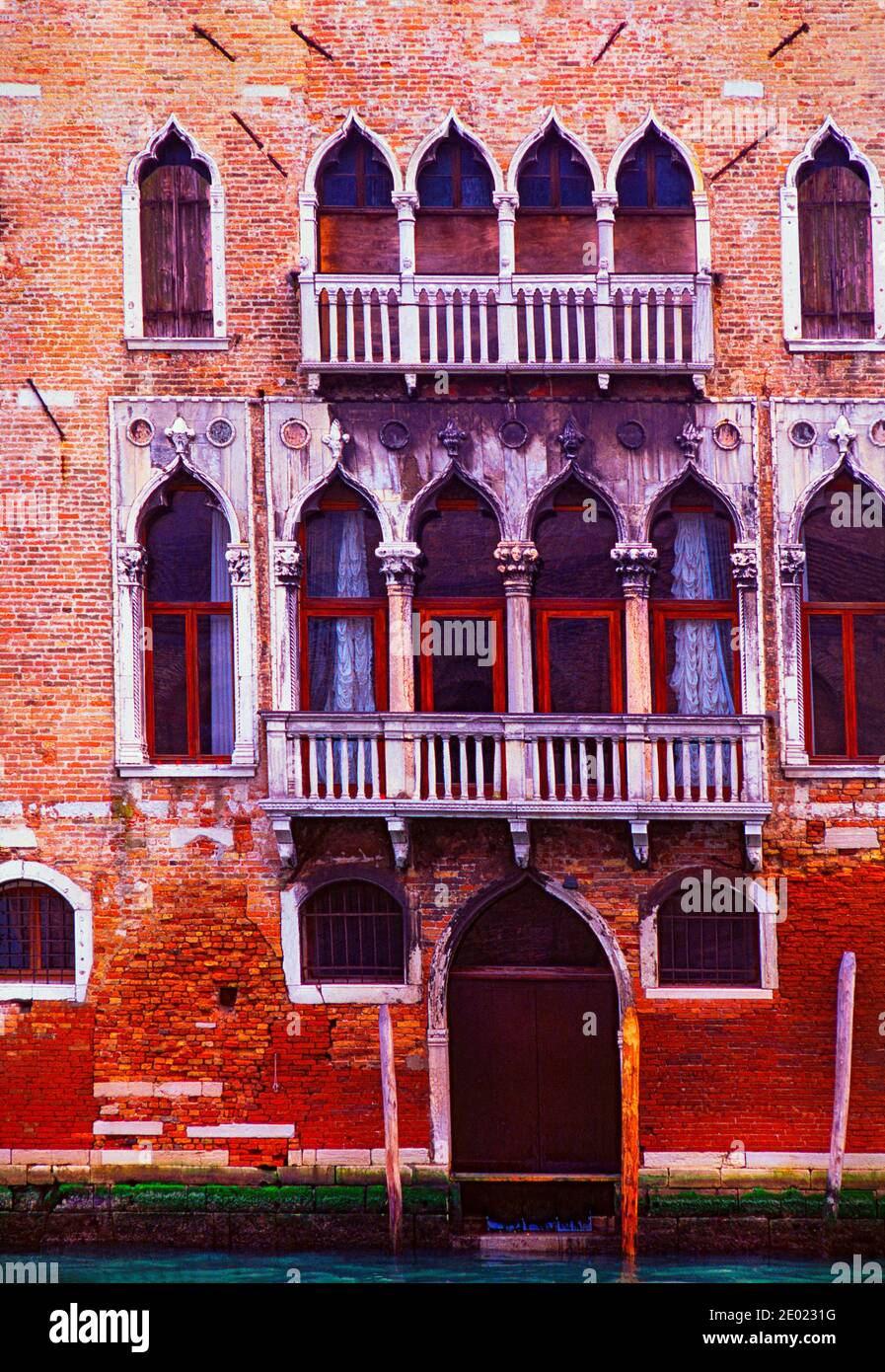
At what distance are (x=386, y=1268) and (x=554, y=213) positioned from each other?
371 inches

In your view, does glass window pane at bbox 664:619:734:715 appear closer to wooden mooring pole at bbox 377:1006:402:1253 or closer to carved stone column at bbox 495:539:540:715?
carved stone column at bbox 495:539:540:715

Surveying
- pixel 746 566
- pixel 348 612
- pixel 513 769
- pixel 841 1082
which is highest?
pixel 746 566

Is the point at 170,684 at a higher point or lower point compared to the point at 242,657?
lower

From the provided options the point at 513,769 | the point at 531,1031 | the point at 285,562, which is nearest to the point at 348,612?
the point at 285,562

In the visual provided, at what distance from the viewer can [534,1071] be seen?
666 inches

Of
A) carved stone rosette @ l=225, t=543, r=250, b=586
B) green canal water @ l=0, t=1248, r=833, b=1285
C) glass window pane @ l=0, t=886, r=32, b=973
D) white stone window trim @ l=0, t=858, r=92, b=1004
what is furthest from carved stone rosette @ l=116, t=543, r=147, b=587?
green canal water @ l=0, t=1248, r=833, b=1285

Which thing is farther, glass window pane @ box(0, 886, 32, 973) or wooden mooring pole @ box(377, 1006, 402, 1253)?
glass window pane @ box(0, 886, 32, 973)

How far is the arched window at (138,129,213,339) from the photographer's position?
17.1m

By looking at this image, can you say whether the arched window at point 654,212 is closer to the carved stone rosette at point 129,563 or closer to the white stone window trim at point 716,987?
the carved stone rosette at point 129,563

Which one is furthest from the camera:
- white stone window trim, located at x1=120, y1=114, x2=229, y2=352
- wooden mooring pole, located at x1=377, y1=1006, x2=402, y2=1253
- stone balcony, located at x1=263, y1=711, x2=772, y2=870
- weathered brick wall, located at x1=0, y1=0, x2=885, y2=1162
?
white stone window trim, located at x1=120, y1=114, x2=229, y2=352

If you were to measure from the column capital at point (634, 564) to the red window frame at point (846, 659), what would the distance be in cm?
146

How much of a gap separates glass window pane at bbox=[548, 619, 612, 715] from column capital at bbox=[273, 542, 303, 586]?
92.7 inches

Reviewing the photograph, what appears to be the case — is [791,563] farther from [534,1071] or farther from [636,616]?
[534,1071]

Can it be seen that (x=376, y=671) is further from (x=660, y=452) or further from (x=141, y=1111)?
(x=141, y=1111)
